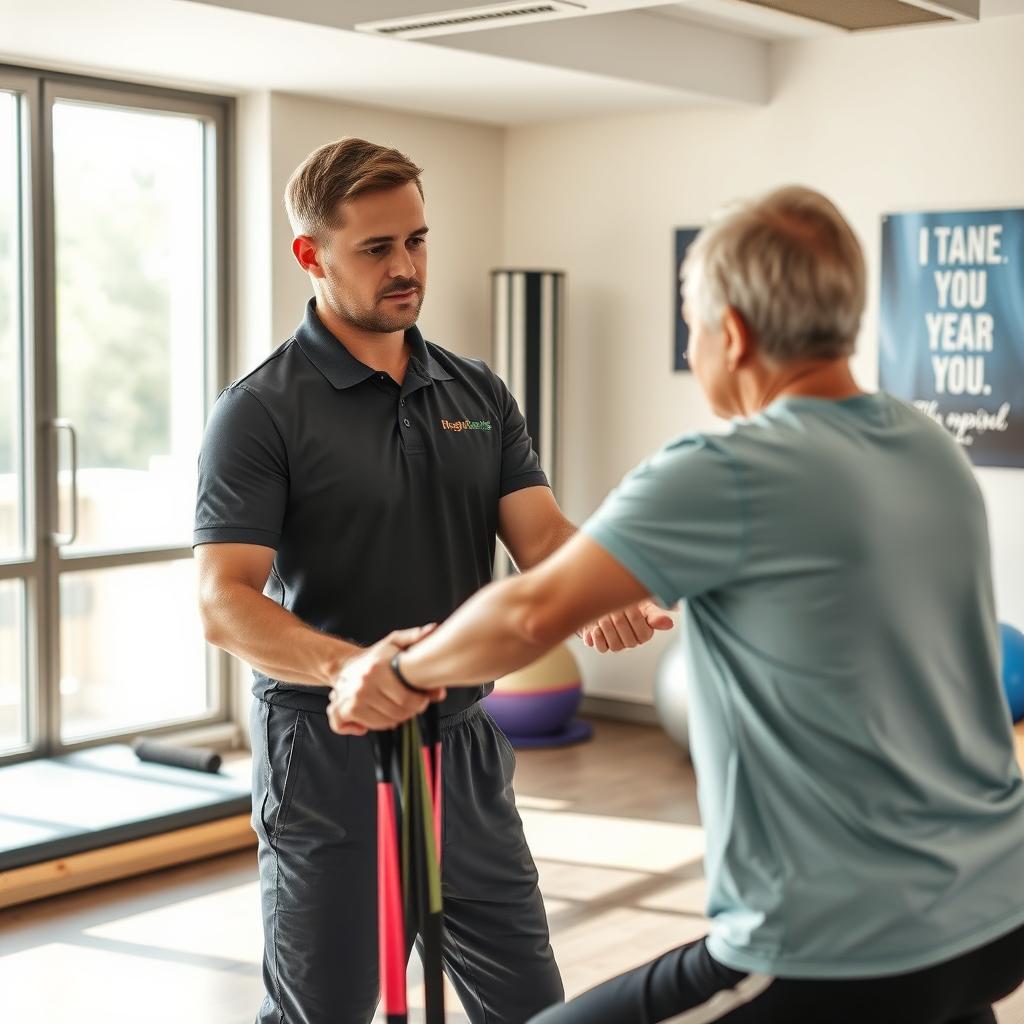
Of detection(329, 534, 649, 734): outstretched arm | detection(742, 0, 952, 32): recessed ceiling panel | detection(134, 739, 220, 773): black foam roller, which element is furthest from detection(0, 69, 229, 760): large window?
detection(329, 534, 649, 734): outstretched arm

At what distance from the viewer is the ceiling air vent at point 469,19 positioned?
12.9 ft

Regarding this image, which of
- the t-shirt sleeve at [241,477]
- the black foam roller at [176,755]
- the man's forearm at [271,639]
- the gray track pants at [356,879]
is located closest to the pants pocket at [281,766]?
the gray track pants at [356,879]

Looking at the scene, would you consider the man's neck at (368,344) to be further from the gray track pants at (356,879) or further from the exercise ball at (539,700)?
the exercise ball at (539,700)

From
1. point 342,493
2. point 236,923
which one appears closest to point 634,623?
point 342,493

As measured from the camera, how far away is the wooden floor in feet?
10.8

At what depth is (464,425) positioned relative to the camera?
2227 mm

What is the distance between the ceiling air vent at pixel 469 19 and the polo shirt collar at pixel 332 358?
1.95 meters

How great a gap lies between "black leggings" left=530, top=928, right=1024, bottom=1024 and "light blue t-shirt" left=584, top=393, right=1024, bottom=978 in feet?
0.07

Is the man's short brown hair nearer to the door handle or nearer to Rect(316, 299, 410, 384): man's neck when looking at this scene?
Rect(316, 299, 410, 384): man's neck

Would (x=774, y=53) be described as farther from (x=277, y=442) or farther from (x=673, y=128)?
(x=277, y=442)

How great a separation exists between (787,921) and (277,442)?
1012mm

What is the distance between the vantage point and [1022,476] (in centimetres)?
503

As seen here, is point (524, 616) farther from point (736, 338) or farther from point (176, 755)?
point (176, 755)

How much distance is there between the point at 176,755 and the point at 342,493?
280cm
